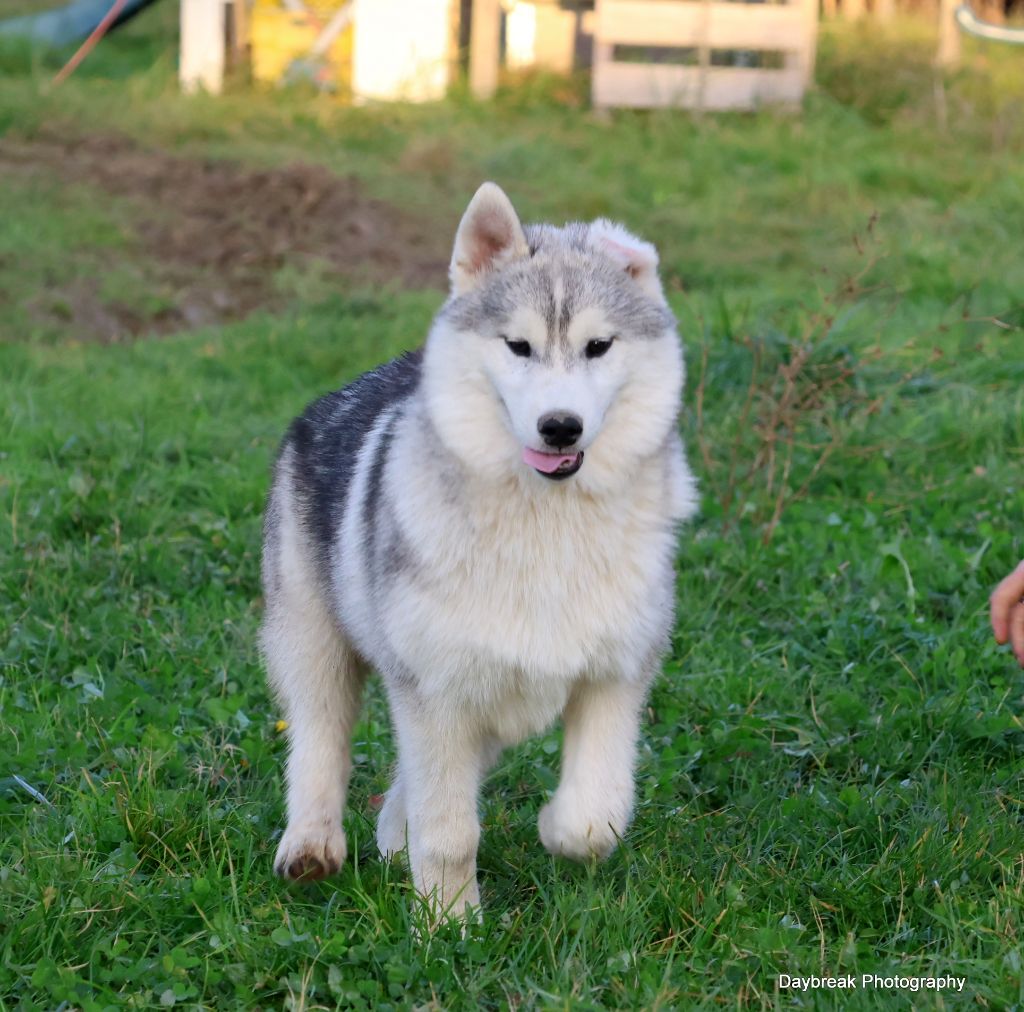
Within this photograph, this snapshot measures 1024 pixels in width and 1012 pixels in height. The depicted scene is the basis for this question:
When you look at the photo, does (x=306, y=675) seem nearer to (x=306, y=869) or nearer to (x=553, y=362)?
(x=306, y=869)

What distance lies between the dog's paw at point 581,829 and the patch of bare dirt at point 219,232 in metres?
5.22

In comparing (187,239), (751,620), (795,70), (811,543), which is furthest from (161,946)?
(795,70)

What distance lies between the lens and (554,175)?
10.1 meters

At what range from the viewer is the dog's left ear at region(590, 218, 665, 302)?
312cm

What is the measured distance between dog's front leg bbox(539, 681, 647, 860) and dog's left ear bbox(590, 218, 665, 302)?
86cm

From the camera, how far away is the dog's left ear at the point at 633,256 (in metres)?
3.12

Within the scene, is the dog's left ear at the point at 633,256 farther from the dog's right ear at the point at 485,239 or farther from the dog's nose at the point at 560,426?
the dog's nose at the point at 560,426

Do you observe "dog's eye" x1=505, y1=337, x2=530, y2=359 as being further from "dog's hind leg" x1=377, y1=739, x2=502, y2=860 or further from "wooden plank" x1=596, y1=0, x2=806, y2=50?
"wooden plank" x1=596, y1=0, x2=806, y2=50

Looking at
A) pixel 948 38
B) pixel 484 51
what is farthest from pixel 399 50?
pixel 948 38

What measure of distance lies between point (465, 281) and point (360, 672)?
1.04 m

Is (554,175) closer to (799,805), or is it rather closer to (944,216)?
(944,216)

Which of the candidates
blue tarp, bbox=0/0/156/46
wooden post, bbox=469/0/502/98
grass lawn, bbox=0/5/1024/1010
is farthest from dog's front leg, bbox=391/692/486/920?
blue tarp, bbox=0/0/156/46

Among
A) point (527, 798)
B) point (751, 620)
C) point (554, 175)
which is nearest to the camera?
point (527, 798)

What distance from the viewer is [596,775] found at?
9.96 feet
